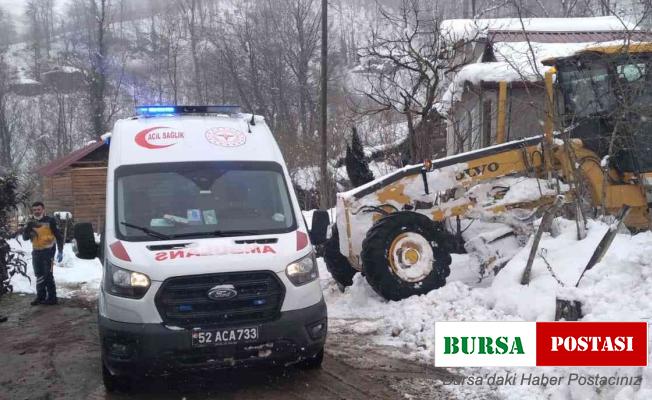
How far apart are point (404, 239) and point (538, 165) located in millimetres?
2361

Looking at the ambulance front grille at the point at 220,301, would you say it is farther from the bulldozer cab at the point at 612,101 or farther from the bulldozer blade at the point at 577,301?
the bulldozer cab at the point at 612,101

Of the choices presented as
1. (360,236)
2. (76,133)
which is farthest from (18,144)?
(360,236)

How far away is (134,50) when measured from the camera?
221ft

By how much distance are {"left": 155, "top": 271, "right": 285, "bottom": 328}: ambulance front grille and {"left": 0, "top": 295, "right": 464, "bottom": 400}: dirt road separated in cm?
81

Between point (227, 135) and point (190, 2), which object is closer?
point (227, 135)

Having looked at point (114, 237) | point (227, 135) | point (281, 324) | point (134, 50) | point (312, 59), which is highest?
point (134, 50)

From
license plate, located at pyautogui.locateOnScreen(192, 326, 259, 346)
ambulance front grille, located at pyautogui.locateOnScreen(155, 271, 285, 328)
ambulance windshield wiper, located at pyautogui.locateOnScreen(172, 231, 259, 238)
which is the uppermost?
ambulance windshield wiper, located at pyautogui.locateOnScreen(172, 231, 259, 238)

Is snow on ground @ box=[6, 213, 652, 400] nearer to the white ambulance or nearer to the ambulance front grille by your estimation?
the white ambulance

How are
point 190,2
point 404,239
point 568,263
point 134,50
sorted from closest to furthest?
1. point 568,263
2. point 404,239
3. point 190,2
4. point 134,50

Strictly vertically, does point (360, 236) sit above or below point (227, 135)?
below

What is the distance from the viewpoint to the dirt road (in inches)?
219

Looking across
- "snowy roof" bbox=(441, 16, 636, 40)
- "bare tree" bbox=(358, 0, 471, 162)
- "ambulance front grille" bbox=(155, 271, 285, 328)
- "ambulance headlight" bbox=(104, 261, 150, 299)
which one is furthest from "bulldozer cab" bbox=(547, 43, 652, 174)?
"snowy roof" bbox=(441, 16, 636, 40)

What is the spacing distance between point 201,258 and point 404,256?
11.8ft

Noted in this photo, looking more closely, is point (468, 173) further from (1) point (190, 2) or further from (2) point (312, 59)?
(1) point (190, 2)
